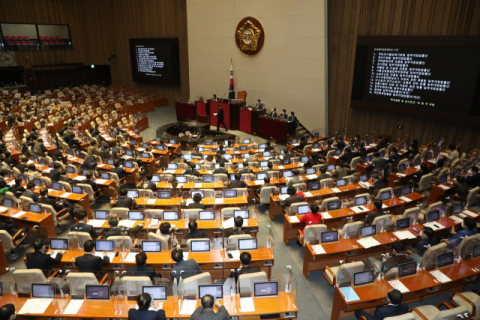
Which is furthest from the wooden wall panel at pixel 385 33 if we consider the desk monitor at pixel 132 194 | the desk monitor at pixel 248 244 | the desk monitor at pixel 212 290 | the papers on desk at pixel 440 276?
the desk monitor at pixel 212 290

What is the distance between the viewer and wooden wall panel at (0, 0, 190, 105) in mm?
24016

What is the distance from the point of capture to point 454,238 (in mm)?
6348

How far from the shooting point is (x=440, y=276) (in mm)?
5520

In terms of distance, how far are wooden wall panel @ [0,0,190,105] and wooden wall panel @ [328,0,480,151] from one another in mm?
11949

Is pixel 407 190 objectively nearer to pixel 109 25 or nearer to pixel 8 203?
pixel 8 203

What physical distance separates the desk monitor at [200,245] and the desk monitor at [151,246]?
25.9 inches

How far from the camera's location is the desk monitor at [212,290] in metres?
4.91

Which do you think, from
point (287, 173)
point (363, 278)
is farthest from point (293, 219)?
point (287, 173)

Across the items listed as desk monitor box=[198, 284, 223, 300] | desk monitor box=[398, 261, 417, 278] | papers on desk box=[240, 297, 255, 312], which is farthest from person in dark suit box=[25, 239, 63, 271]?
desk monitor box=[398, 261, 417, 278]

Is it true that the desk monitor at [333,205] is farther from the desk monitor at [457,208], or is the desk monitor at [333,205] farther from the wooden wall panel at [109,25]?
the wooden wall panel at [109,25]

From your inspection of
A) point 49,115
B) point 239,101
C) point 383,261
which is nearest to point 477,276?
point 383,261

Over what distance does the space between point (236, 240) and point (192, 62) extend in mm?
18694

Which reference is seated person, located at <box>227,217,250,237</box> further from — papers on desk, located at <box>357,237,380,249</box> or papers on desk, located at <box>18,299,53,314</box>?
papers on desk, located at <box>18,299,53,314</box>

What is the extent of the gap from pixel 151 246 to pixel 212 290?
1934 mm
